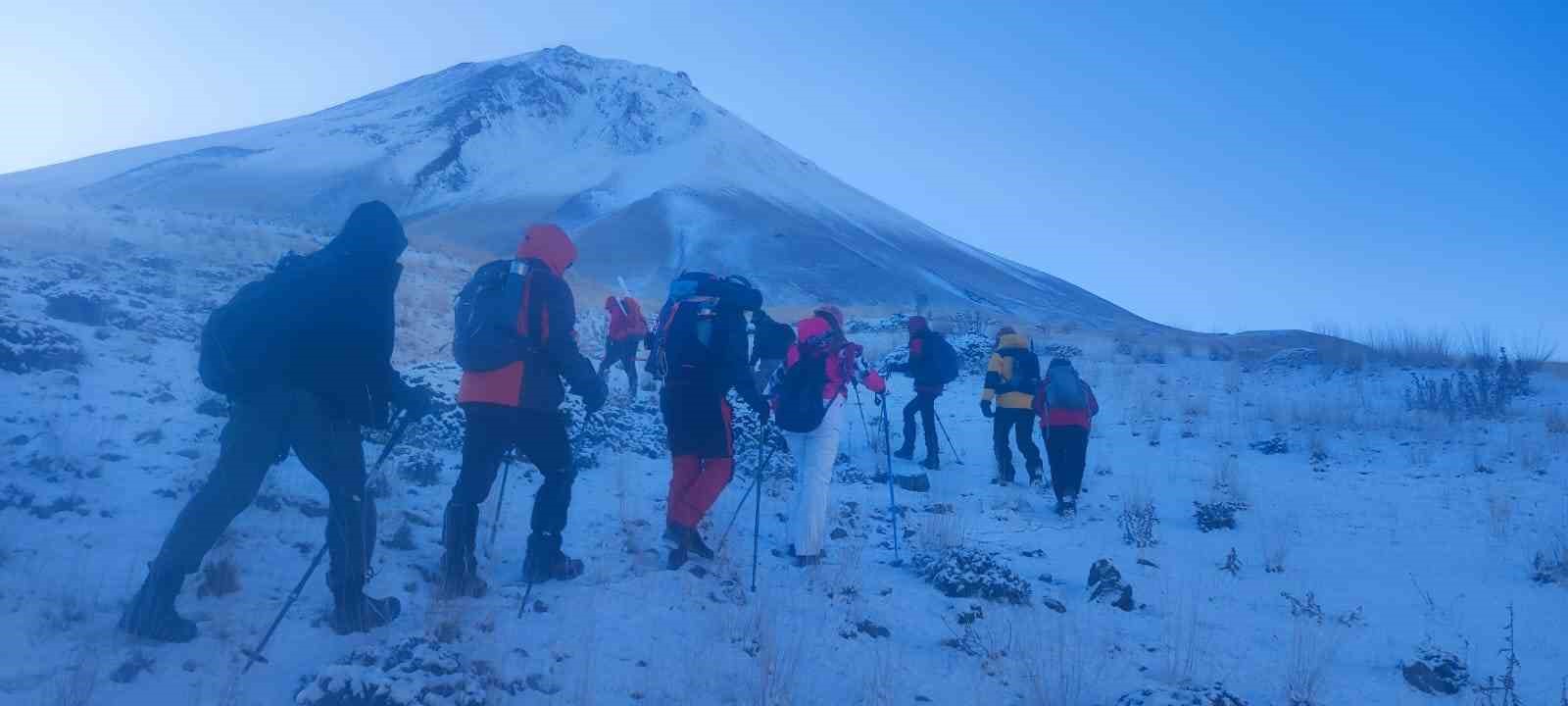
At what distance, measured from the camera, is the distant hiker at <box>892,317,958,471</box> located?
→ 1012 centimetres

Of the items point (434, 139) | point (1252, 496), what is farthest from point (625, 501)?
point (434, 139)

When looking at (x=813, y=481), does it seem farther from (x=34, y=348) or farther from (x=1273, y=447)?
(x=1273, y=447)

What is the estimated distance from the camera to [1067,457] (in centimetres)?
839

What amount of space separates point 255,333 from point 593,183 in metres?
83.6

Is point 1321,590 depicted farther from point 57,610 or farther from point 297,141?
point 297,141

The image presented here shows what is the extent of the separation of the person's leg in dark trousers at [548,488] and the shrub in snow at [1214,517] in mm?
5137

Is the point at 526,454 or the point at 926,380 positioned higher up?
the point at 926,380

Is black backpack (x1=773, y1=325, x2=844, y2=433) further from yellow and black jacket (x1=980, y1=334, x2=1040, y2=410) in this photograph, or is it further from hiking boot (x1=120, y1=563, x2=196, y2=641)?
yellow and black jacket (x1=980, y1=334, x2=1040, y2=410)

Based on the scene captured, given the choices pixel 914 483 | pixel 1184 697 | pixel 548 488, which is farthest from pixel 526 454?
pixel 914 483

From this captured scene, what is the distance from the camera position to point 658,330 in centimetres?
597

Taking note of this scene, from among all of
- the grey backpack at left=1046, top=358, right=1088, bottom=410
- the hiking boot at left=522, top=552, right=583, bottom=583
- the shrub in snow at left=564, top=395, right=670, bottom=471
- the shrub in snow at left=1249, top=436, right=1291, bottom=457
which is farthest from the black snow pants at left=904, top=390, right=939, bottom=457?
the hiking boot at left=522, top=552, right=583, bottom=583

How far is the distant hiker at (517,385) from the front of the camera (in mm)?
4633

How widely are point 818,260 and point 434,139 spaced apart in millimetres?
47443

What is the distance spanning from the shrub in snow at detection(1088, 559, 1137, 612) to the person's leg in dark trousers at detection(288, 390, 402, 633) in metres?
3.82
